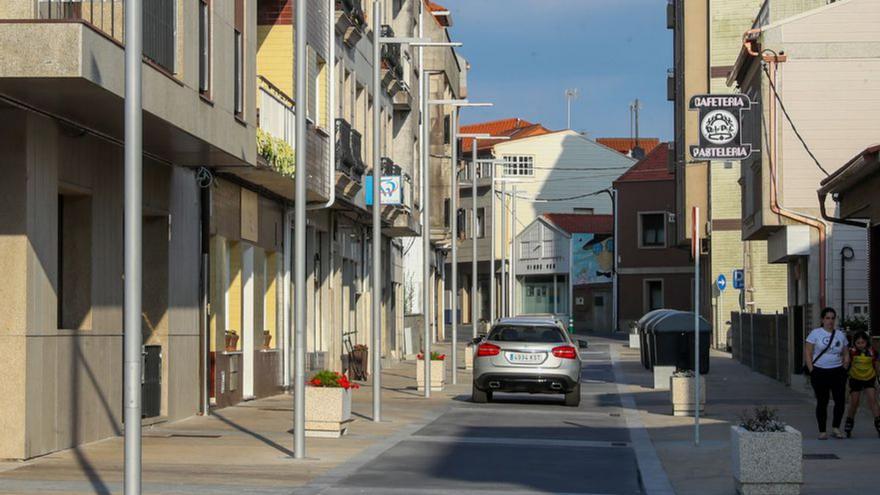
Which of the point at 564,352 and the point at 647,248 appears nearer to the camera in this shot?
the point at 564,352

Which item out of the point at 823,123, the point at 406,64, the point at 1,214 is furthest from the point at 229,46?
the point at 406,64

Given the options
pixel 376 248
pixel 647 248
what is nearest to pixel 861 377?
pixel 376 248

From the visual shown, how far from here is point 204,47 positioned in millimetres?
19188

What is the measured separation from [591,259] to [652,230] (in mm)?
9501

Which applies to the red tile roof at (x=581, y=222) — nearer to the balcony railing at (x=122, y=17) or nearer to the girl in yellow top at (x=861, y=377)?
the girl in yellow top at (x=861, y=377)

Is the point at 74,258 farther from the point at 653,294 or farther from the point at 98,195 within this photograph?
the point at 653,294

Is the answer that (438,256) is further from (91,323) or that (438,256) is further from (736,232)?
(91,323)

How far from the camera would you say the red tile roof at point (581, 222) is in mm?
91688

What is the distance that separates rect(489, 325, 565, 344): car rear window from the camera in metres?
26.4

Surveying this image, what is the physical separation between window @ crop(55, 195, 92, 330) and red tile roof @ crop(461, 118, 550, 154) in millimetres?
73009

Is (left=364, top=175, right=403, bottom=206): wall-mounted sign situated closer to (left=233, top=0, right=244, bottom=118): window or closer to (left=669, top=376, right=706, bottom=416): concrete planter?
(left=669, top=376, right=706, bottom=416): concrete planter

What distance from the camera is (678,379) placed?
23422mm

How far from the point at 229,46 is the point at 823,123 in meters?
16.3

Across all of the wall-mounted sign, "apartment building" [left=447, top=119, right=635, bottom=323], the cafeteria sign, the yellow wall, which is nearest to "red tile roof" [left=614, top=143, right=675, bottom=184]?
"apartment building" [left=447, top=119, right=635, bottom=323]
